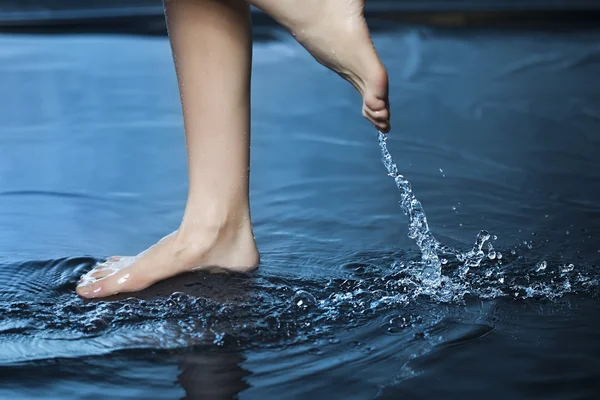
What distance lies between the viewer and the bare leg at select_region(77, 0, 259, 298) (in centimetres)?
117

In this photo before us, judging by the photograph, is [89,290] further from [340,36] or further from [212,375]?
[340,36]

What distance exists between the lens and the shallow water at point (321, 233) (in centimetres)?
100

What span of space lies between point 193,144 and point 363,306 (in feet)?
0.97

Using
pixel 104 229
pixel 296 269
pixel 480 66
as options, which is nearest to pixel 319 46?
pixel 296 269

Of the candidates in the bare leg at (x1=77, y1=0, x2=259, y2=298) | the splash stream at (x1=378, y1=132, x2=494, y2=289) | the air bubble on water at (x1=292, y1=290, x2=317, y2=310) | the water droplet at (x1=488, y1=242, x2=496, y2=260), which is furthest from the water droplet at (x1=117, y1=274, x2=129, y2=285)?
the water droplet at (x1=488, y1=242, x2=496, y2=260)

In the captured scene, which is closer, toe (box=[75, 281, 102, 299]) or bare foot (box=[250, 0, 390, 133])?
bare foot (box=[250, 0, 390, 133])

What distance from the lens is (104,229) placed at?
1509 mm

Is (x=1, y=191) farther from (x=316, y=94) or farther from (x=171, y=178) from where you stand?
(x=316, y=94)

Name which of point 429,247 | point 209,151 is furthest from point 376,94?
point 429,247

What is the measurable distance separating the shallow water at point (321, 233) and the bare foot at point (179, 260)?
2cm

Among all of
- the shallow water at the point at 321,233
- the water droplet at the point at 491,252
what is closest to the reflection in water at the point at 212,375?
the shallow water at the point at 321,233

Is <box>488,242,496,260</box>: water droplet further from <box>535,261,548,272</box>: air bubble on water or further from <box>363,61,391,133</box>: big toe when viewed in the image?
<box>363,61,391,133</box>: big toe

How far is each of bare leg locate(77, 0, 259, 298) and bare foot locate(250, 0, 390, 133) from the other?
0.12m

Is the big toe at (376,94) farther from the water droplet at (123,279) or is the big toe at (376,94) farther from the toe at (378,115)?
the water droplet at (123,279)
